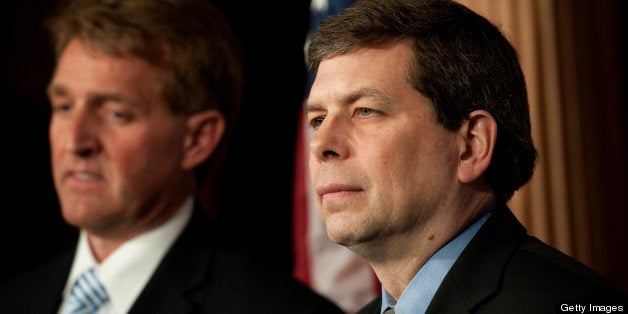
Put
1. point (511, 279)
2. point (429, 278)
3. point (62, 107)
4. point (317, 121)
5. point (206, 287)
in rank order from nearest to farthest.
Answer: point (511, 279)
point (429, 278)
point (317, 121)
point (206, 287)
point (62, 107)

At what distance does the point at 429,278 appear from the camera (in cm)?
208

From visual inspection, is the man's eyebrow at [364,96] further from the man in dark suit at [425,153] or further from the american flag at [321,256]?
the american flag at [321,256]


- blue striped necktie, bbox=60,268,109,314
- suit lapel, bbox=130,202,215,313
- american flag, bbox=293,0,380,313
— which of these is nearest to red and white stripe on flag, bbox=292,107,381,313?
american flag, bbox=293,0,380,313

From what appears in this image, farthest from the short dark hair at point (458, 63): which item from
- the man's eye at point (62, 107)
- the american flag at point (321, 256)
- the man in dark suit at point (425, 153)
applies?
the american flag at point (321, 256)

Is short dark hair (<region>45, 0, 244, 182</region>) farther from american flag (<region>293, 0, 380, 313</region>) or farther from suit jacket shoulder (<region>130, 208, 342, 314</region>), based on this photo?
american flag (<region>293, 0, 380, 313</region>)

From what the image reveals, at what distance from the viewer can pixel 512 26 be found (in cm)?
276

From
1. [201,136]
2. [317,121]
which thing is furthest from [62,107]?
[317,121]

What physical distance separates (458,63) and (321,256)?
161cm

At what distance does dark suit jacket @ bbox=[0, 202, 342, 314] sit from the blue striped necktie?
0.31ft

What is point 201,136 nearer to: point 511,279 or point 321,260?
point 321,260

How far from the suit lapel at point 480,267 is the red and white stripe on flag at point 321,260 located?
1441 millimetres

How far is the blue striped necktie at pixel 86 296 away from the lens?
287cm

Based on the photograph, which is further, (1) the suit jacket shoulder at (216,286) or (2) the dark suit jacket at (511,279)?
(1) the suit jacket shoulder at (216,286)

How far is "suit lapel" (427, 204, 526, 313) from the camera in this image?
1950mm
